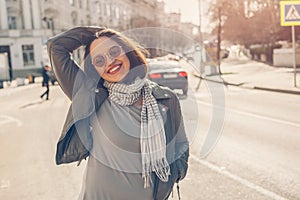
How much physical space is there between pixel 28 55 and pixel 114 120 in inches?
1924

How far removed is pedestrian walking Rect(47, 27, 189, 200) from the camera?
2105mm

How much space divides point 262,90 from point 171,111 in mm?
14800

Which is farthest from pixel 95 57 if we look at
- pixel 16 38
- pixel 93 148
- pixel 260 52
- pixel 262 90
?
pixel 16 38

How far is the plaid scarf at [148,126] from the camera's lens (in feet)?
6.91

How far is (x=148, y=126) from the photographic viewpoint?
2.12 metres

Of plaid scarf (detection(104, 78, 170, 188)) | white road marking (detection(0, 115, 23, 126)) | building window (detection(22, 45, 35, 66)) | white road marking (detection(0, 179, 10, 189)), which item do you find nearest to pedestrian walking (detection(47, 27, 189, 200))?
plaid scarf (detection(104, 78, 170, 188))

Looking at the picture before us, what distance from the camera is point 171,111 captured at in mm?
2281

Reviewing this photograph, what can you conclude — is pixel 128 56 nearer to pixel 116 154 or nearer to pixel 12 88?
pixel 116 154

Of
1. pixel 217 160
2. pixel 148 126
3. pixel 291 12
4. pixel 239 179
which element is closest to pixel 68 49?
A: pixel 148 126

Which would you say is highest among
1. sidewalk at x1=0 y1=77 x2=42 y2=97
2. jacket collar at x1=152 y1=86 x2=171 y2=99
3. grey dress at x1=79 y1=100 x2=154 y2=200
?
jacket collar at x1=152 y1=86 x2=171 y2=99

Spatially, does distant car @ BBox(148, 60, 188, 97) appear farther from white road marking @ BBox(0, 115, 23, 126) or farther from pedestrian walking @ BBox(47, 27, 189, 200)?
pedestrian walking @ BBox(47, 27, 189, 200)

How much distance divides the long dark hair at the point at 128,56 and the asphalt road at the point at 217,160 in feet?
4.62

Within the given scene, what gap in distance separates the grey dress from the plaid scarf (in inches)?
1.3

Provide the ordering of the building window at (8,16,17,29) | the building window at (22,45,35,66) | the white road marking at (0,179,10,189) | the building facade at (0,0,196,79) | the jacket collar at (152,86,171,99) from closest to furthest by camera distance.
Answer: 1. the jacket collar at (152,86,171,99)
2. the white road marking at (0,179,10,189)
3. the building facade at (0,0,196,79)
4. the building window at (8,16,17,29)
5. the building window at (22,45,35,66)
